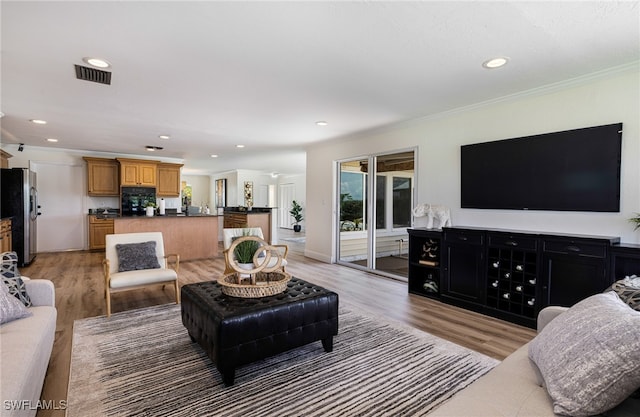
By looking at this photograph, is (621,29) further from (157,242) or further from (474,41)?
(157,242)

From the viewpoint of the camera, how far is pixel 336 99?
3.70m

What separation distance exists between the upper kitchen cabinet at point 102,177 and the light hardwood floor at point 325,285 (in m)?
1.78

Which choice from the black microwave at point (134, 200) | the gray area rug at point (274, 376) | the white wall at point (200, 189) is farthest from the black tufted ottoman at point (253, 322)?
the white wall at point (200, 189)

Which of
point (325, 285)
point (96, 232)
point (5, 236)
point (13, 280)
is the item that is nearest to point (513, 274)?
point (325, 285)

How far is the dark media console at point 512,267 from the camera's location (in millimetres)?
2807

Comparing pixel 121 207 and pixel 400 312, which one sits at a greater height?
pixel 121 207

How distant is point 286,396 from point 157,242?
297cm

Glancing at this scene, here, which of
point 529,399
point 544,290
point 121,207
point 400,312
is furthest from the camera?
point 121,207

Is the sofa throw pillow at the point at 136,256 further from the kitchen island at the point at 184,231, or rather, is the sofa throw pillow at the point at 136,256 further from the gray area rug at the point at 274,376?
the kitchen island at the point at 184,231

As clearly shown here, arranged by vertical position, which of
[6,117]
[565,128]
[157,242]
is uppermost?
[6,117]

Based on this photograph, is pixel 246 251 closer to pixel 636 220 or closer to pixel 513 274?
pixel 513 274

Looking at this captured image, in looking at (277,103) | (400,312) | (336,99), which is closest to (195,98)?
(277,103)

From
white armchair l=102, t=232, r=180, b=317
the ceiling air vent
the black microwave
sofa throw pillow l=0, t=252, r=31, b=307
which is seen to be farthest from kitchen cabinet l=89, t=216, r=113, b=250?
sofa throw pillow l=0, t=252, r=31, b=307

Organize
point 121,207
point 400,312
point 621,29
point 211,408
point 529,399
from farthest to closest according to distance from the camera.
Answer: point 121,207 → point 400,312 → point 621,29 → point 211,408 → point 529,399
